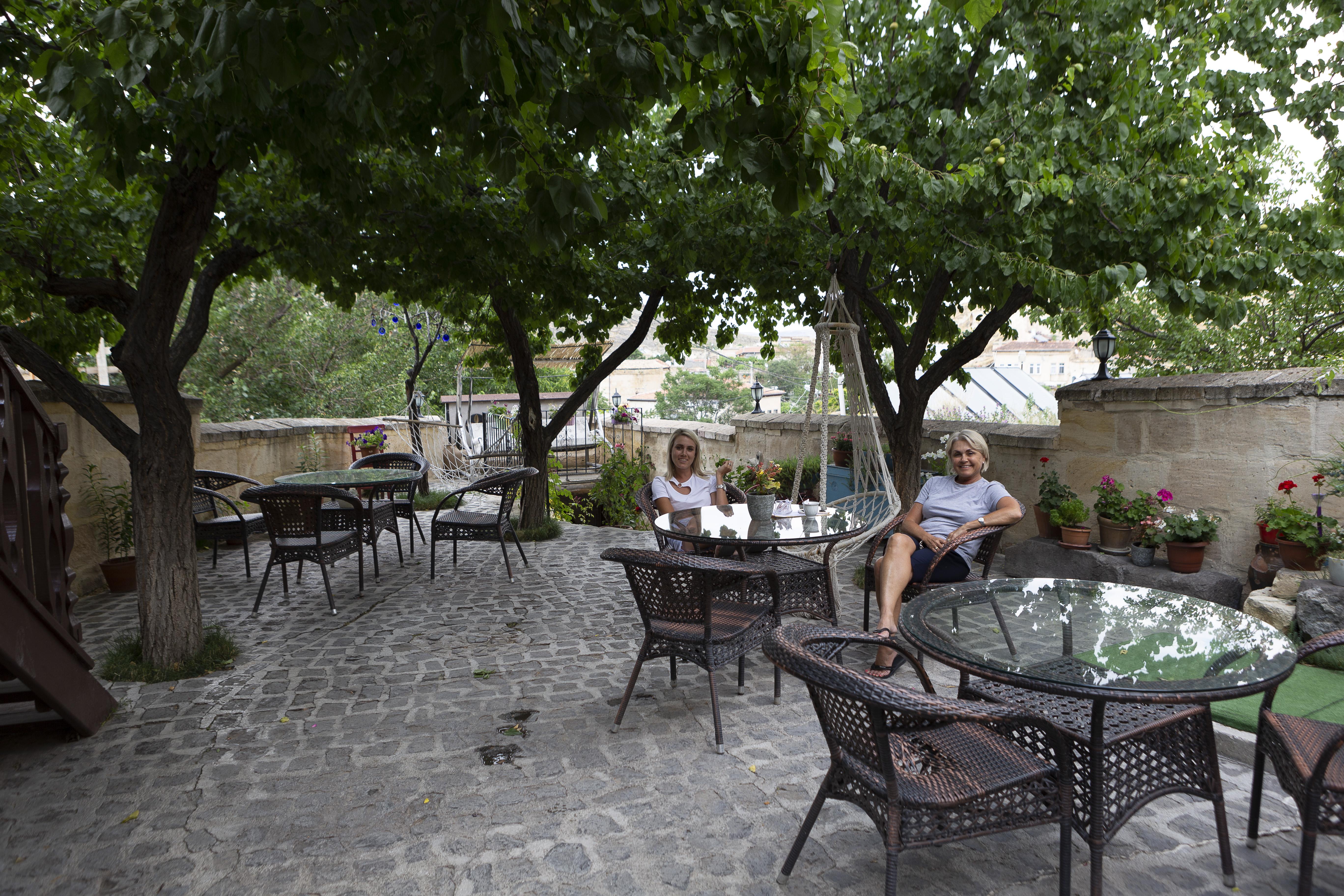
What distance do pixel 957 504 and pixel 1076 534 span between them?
72.4 inches

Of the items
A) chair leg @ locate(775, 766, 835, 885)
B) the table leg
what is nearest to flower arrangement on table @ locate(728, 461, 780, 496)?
chair leg @ locate(775, 766, 835, 885)

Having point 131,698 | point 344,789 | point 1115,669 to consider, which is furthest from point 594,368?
point 1115,669

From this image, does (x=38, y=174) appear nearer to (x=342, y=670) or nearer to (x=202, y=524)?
(x=202, y=524)

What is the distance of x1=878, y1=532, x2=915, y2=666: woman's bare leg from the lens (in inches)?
138

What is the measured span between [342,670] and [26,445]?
1.62 m

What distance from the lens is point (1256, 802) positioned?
2170mm

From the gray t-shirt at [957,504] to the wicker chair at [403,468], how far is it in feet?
14.1

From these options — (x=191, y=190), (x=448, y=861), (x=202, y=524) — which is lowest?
(x=448, y=861)

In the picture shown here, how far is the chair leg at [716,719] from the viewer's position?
2.81 m

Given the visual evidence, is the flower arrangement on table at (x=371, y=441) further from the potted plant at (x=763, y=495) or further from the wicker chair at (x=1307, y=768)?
the wicker chair at (x=1307, y=768)

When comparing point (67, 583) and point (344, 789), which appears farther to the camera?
point (67, 583)

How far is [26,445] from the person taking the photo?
9.82 ft

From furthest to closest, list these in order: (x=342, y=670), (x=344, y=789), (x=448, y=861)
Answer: (x=342, y=670) → (x=344, y=789) → (x=448, y=861)

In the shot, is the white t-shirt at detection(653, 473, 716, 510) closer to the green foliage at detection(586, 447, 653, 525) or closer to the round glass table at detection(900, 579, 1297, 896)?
the round glass table at detection(900, 579, 1297, 896)
